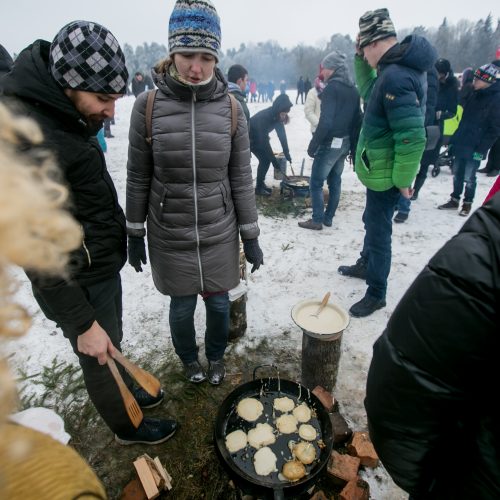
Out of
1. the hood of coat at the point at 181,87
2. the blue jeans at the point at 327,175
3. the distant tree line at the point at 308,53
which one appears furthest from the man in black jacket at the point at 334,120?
the distant tree line at the point at 308,53

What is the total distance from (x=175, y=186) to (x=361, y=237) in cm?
401

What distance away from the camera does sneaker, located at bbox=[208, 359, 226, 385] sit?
9.30ft

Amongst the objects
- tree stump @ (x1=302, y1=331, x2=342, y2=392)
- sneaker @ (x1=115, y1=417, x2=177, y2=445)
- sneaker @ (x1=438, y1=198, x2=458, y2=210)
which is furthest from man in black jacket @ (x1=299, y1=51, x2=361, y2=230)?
sneaker @ (x1=115, y1=417, x2=177, y2=445)

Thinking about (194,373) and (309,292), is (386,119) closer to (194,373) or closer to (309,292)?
(309,292)

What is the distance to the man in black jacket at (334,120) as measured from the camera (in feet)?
15.3

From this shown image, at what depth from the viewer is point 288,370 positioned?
3006 mm

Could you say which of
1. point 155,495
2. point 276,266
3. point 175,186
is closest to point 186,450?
point 155,495

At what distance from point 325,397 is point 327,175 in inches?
143

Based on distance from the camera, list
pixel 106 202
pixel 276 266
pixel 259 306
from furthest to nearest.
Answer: pixel 276 266
pixel 259 306
pixel 106 202

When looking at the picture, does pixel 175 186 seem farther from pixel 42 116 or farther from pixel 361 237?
pixel 361 237

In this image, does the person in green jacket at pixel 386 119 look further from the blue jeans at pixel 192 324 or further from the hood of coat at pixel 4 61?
the hood of coat at pixel 4 61

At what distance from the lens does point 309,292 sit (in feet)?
13.4

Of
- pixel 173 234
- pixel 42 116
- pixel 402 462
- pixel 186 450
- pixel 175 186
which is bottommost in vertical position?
pixel 186 450

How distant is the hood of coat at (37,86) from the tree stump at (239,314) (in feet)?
6.46
